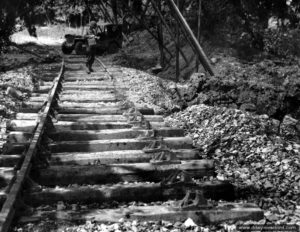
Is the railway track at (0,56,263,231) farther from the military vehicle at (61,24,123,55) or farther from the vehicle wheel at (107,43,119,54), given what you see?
the vehicle wheel at (107,43,119,54)

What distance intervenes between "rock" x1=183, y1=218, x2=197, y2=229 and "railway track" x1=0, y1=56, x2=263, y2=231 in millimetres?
54

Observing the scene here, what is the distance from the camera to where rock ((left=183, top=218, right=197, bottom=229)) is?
3209 mm

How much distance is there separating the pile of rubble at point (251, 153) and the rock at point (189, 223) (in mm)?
859

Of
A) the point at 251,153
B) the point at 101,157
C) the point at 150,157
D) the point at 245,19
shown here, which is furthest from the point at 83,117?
the point at 245,19

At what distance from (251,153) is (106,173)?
1903 mm

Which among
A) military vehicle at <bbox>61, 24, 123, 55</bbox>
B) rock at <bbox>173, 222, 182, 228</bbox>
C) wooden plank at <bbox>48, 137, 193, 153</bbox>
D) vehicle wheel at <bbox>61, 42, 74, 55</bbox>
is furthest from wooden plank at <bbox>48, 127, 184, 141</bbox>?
vehicle wheel at <bbox>61, 42, 74, 55</bbox>

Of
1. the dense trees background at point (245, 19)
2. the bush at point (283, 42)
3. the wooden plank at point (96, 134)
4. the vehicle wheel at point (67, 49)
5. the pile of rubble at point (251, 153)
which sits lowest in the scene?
the pile of rubble at point (251, 153)

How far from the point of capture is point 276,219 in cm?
337

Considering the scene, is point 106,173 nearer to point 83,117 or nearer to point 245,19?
point 83,117

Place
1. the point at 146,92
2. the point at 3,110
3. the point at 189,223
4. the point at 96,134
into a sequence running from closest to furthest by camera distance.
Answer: the point at 189,223
the point at 96,134
the point at 3,110
the point at 146,92

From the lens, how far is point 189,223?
3.23m

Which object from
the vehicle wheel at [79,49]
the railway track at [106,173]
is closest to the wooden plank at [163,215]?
the railway track at [106,173]

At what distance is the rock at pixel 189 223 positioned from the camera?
321cm

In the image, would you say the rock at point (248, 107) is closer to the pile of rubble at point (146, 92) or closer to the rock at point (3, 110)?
the pile of rubble at point (146, 92)
